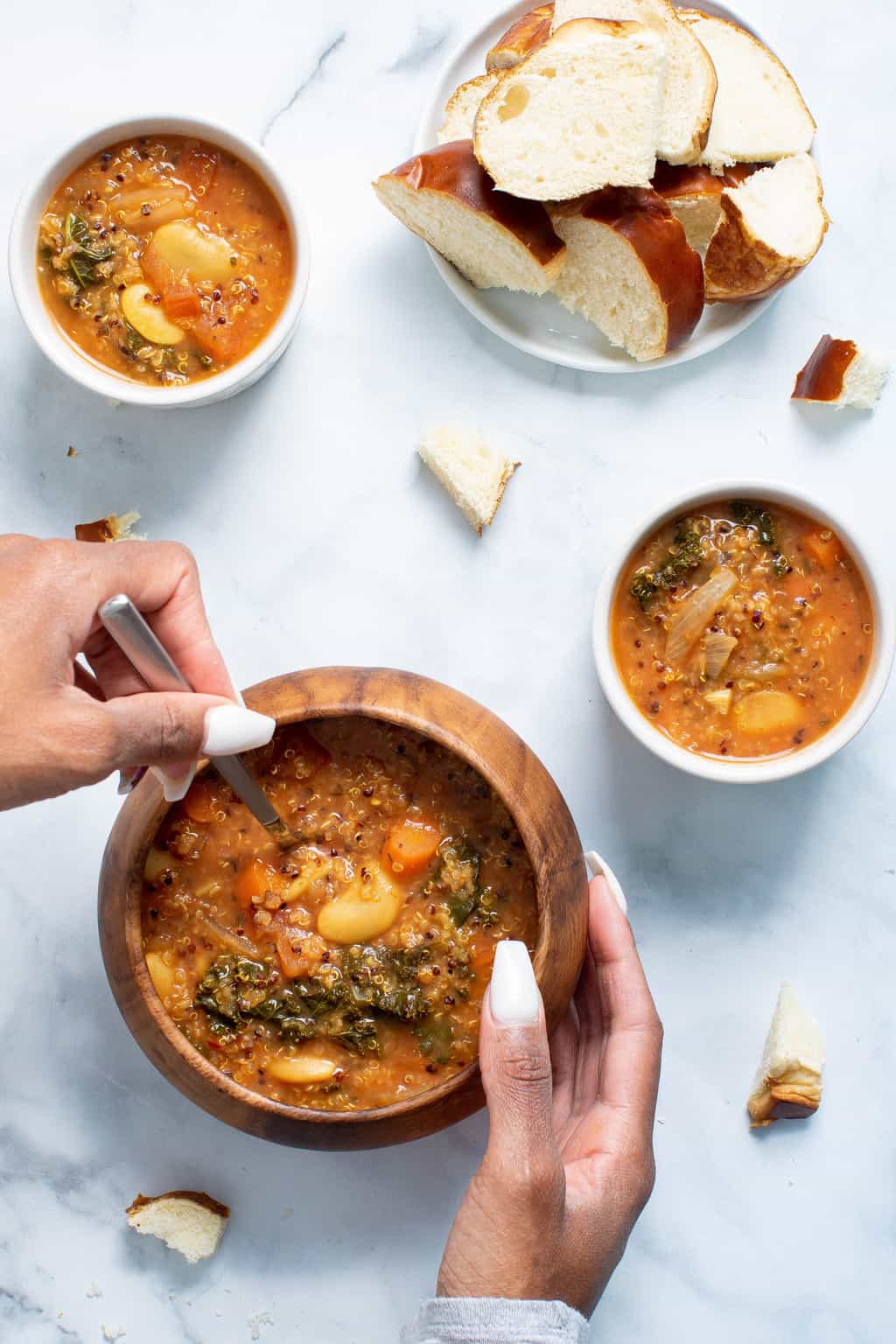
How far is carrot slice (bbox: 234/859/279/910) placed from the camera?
191 cm

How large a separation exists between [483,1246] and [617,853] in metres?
0.81

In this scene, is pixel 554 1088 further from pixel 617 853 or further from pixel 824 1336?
pixel 824 1336

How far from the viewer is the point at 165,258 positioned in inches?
84.4

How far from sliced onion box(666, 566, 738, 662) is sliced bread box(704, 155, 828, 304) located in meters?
0.53

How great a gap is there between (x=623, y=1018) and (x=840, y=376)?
124 centimetres

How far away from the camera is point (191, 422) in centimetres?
233

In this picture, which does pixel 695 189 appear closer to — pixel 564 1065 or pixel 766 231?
pixel 766 231

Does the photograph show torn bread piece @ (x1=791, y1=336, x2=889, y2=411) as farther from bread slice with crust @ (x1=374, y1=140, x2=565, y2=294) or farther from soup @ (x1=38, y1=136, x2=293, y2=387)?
soup @ (x1=38, y1=136, x2=293, y2=387)

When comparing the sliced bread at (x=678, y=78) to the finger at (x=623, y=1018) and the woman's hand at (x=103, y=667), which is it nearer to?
the woman's hand at (x=103, y=667)

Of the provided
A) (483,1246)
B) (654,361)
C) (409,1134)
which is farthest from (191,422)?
(483,1246)

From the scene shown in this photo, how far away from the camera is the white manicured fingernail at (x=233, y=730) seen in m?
1.67

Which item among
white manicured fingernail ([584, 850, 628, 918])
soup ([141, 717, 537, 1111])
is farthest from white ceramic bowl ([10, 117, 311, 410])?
white manicured fingernail ([584, 850, 628, 918])

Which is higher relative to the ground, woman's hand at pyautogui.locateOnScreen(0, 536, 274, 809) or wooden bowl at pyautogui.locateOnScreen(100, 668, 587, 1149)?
woman's hand at pyautogui.locateOnScreen(0, 536, 274, 809)

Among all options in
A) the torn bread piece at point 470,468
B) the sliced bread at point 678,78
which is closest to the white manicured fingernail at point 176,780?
the torn bread piece at point 470,468
